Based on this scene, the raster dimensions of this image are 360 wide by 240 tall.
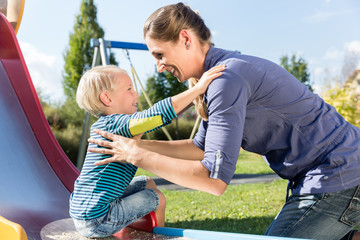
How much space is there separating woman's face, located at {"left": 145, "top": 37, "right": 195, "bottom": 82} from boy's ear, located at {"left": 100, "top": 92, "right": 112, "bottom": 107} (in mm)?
514

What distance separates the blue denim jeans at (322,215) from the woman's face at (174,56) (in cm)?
82

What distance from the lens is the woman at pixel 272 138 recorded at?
65.1 inches

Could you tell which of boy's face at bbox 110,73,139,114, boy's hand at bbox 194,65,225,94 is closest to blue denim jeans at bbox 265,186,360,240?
boy's hand at bbox 194,65,225,94

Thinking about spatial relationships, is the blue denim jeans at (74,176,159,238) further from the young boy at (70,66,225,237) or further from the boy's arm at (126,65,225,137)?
the boy's arm at (126,65,225,137)

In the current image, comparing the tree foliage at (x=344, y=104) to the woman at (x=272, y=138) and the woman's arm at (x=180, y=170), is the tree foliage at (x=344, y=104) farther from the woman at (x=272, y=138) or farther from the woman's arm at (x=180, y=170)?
the woman's arm at (x=180, y=170)

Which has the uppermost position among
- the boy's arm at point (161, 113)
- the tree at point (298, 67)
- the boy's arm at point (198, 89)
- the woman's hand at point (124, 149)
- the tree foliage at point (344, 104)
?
the boy's arm at point (198, 89)

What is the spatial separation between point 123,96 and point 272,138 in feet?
3.14

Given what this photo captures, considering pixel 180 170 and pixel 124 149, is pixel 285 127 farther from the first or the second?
pixel 124 149

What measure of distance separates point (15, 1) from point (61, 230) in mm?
2652

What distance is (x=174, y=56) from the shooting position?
184 cm

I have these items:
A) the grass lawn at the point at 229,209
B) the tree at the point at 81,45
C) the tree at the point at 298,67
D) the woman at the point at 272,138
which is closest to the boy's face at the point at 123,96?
the woman at the point at 272,138

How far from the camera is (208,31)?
1972mm

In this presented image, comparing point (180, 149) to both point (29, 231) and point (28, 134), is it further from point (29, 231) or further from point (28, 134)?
point (28, 134)

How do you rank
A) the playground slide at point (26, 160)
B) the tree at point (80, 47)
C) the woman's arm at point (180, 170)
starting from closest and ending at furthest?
the woman's arm at point (180, 170) → the playground slide at point (26, 160) → the tree at point (80, 47)
